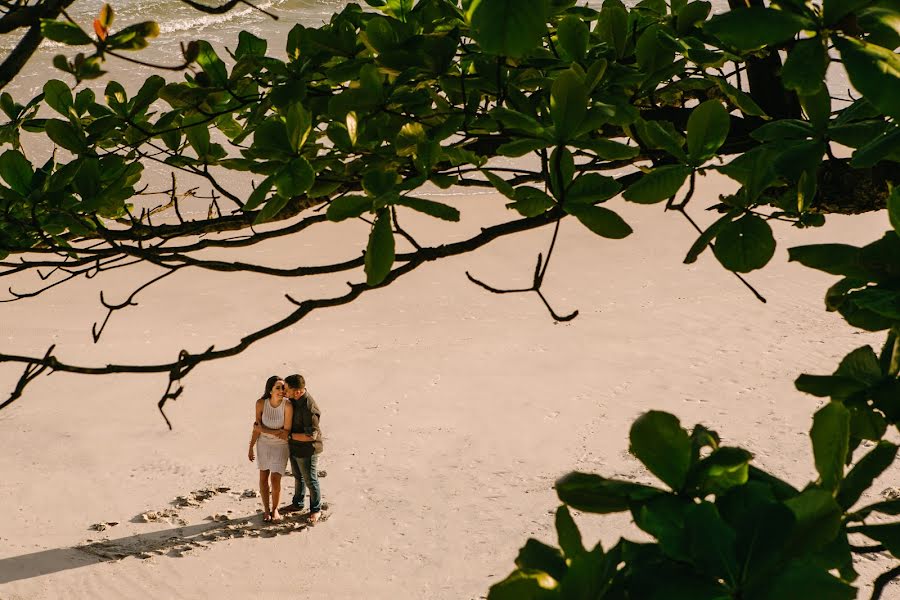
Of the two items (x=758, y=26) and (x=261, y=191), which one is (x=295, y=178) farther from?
(x=758, y=26)

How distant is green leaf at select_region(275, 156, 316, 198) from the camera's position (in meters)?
1.58

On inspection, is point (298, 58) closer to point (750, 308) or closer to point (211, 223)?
point (211, 223)

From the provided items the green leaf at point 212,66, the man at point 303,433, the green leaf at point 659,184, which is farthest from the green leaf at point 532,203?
the man at point 303,433

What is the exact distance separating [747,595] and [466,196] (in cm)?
1927

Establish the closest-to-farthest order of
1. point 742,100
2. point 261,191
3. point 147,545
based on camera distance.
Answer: point 261,191 → point 742,100 → point 147,545

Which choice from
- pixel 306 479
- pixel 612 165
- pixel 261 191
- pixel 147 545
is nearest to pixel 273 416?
pixel 306 479

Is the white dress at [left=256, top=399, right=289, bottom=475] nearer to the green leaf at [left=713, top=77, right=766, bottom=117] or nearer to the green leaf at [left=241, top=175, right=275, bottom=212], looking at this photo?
the green leaf at [left=241, top=175, right=275, bottom=212]

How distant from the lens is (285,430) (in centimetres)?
766

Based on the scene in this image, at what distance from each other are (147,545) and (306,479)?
1.50m

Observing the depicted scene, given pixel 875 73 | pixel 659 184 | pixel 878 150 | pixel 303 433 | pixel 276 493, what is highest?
pixel 875 73

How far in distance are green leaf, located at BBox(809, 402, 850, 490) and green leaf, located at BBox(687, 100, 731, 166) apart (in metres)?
0.60

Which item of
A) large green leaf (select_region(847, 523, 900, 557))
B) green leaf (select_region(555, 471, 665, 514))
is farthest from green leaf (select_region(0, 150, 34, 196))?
large green leaf (select_region(847, 523, 900, 557))

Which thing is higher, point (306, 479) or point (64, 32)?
point (64, 32)

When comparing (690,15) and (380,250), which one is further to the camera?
(690,15)
